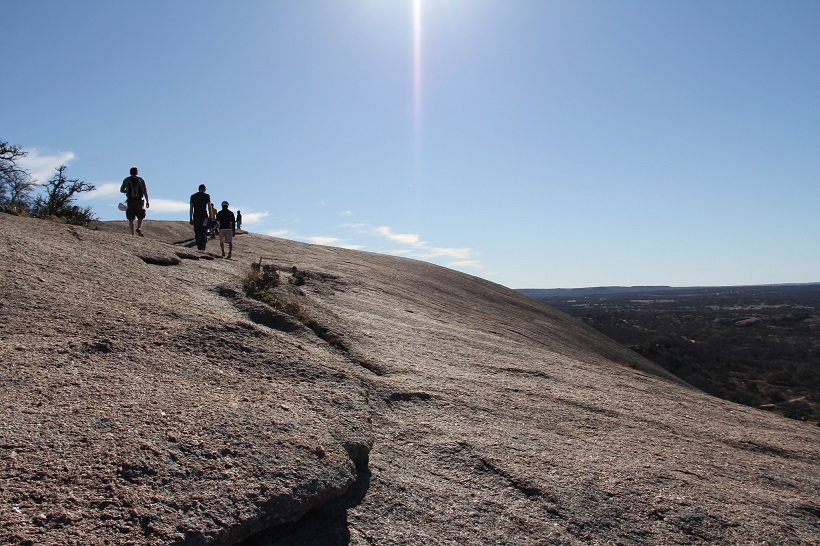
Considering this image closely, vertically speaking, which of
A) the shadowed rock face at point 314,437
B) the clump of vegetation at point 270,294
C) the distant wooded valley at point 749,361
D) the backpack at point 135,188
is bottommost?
the distant wooded valley at point 749,361

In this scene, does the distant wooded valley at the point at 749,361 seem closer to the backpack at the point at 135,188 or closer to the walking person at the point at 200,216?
the walking person at the point at 200,216

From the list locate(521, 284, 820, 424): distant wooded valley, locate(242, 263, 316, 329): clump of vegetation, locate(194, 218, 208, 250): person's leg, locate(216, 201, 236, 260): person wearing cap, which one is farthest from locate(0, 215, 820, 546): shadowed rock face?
locate(521, 284, 820, 424): distant wooded valley

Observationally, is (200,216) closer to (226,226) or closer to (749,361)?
(226,226)

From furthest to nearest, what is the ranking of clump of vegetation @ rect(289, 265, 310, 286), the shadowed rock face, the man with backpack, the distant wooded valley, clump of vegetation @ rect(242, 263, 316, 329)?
the distant wooded valley, the man with backpack, clump of vegetation @ rect(289, 265, 310, 286), clump of vegetation @ rect(242, 263, 316, 329), the shadowed rock face

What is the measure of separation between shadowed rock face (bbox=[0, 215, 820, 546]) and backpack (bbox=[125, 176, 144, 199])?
12.5 ft

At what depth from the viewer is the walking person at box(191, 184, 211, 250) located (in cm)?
1099

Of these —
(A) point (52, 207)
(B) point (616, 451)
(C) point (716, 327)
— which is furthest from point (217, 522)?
(C) point (716, 327)

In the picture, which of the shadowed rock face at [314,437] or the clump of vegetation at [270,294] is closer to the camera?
the shadowed rock face at [314,437]

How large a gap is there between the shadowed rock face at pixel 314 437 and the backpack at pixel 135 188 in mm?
3799

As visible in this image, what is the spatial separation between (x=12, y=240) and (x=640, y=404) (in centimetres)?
684

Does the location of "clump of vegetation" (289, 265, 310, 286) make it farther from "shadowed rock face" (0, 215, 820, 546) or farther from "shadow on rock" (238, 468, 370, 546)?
"shadow on rock" (238, 468, 370, 546)

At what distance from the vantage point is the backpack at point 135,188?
34.5 ft

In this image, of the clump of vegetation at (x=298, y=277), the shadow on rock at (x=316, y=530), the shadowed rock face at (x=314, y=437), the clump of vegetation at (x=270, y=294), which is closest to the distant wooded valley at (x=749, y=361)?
the shadowed rock face at (x=314, y=437)

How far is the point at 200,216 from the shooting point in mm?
11031
